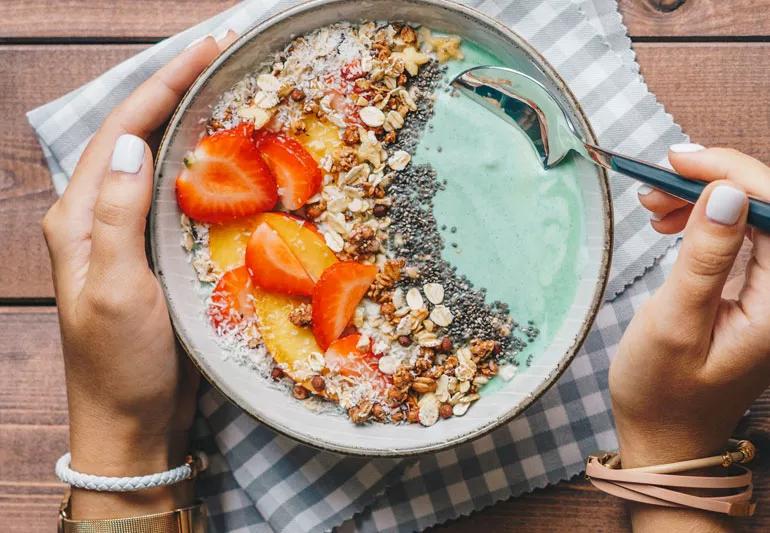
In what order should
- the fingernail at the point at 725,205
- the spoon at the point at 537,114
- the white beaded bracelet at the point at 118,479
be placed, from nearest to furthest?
the fingernail at the point at 725,205, the spoon at the point at 537,114, the white beaded bracelet at the point at 118,479

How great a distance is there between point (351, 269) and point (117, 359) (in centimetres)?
29

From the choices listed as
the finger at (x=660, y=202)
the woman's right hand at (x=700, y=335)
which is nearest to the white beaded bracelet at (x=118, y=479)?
the woman's right hand at (x=700, y=335)

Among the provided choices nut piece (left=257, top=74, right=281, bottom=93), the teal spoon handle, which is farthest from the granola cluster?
the teal spoon handle

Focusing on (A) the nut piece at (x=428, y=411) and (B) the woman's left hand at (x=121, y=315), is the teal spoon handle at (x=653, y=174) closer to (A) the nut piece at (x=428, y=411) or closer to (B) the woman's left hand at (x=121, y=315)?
(A) the nut piece at (x=428, y=411)

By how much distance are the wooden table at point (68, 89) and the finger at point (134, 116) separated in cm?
15

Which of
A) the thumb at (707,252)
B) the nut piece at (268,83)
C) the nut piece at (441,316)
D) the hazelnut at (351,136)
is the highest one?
the thumb at (707,252)

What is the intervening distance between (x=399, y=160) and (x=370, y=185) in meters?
0.04

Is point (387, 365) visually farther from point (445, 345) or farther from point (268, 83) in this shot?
point (268, 83)

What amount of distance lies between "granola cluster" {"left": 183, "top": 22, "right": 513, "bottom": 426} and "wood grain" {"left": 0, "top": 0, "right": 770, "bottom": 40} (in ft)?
0.66

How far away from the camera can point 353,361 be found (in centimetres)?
84

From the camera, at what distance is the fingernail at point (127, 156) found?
783mm

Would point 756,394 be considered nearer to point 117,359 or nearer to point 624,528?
point 624,528

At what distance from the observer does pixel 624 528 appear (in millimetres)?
964

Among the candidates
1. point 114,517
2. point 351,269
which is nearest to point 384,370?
point 351,269
